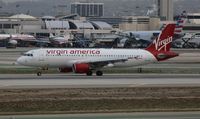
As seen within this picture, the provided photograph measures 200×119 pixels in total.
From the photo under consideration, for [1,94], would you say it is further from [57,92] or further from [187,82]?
[187,82]

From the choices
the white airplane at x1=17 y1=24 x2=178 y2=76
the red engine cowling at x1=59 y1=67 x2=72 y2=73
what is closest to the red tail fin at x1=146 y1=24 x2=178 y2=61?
the white airplane at x1=17 y1=24 x2=178 y2=76

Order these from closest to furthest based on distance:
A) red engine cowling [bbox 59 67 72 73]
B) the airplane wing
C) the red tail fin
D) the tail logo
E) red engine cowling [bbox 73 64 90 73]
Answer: red engine cowling [bbox 73 64 90 73] → the airplane wing → red engine cowling [bbox 59 67 72 73] → the red tail fin → the tail logo

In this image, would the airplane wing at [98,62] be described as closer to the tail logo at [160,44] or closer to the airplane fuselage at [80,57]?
the airplane fuselage at [80,57]

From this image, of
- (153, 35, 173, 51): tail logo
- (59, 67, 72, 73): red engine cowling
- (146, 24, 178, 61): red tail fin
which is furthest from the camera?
(153, 35, 173, 51): tail logo

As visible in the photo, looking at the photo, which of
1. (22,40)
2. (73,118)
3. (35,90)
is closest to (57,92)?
(35,90)

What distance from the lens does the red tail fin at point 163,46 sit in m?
66.8

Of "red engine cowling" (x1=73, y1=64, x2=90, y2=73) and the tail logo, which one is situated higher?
the tail logo

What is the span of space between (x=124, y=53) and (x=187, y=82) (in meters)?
15.6

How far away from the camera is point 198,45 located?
165000 mm

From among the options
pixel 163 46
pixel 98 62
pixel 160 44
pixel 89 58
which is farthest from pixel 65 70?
pixel 163 46

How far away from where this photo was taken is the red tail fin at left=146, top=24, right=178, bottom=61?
6675 cm

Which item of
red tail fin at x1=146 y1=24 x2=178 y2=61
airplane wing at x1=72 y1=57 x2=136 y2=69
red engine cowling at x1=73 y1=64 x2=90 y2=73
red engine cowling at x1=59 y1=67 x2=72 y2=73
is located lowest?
red engine cowling at x1=59 y1=67 x2=72 y2=73

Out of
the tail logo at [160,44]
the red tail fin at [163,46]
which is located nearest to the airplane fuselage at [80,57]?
the red tail fin at [163,46]

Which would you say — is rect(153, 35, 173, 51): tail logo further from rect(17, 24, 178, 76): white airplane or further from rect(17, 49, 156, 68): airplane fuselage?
rect(17, 49, 156, 68): airplane fuselage
